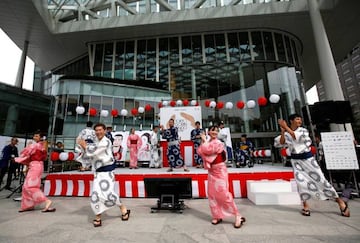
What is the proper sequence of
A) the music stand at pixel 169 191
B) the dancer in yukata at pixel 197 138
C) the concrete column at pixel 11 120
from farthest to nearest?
the concrete column at pixel 11 120 < the dancer in yukata at pixel 197 138 < the music stand at pixel 169 191

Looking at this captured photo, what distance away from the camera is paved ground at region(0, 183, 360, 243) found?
2316mm

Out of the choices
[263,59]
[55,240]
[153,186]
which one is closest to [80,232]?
[55,240]

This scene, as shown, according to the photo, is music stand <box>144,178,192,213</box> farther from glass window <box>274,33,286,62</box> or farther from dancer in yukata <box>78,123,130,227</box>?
glass window <box>274,33,286,62</box>

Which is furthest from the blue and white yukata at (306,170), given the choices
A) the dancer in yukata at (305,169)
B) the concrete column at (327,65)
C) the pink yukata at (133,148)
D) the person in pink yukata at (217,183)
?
the concrete column at (327,65)

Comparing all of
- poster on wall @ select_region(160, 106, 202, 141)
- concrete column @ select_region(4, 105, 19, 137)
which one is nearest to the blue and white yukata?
poster on wall @ select_region(160, 106, 202, 141)

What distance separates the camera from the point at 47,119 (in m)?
6.41

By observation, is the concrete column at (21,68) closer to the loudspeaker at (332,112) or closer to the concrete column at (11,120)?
the concrete column at (11,120)

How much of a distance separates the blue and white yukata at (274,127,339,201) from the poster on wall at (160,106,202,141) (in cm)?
563

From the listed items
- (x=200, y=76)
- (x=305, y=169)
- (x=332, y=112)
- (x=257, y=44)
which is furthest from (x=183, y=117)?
(x=257, y=44)

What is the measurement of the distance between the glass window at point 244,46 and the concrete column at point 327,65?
19.5ft

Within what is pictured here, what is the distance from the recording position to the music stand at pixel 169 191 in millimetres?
3582

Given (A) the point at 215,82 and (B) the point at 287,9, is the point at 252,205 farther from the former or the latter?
(B) the point at 287,9

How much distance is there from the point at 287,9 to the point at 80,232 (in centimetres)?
1909

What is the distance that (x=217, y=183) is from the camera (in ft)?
9.50
